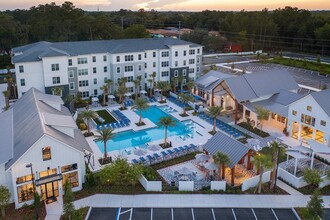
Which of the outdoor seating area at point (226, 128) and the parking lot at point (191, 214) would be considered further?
the outdoor seating area at point (226, 128)

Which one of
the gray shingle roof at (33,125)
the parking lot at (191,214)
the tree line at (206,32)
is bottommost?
the parking lot at (191,214)

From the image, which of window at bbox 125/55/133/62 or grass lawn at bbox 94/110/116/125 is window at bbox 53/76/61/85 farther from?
window at bbox 125/55/133/62

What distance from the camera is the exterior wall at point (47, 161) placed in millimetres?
24453

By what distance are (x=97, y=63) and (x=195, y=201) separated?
109 ft

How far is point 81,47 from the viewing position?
172 ft

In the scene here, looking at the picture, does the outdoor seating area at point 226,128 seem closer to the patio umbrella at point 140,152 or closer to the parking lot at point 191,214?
the patio umbrella at point 140,152

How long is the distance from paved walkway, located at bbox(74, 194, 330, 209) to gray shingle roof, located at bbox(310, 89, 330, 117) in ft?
38.4

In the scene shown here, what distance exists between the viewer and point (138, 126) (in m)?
41.7

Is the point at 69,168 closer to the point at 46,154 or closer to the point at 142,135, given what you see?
the point at 46,154

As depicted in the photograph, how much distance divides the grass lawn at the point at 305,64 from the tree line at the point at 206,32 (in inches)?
657

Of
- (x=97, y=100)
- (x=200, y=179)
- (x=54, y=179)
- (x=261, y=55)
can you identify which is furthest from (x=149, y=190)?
(x=261, y=55)

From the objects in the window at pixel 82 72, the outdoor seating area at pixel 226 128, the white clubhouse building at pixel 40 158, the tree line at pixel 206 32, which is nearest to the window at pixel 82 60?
the window at pixel 82 72

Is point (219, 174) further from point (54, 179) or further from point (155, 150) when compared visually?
point (54, 179)

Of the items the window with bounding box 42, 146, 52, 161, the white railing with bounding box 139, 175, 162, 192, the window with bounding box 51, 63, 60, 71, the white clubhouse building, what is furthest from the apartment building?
the white railing with bounding box 139, 175, 162, 192
